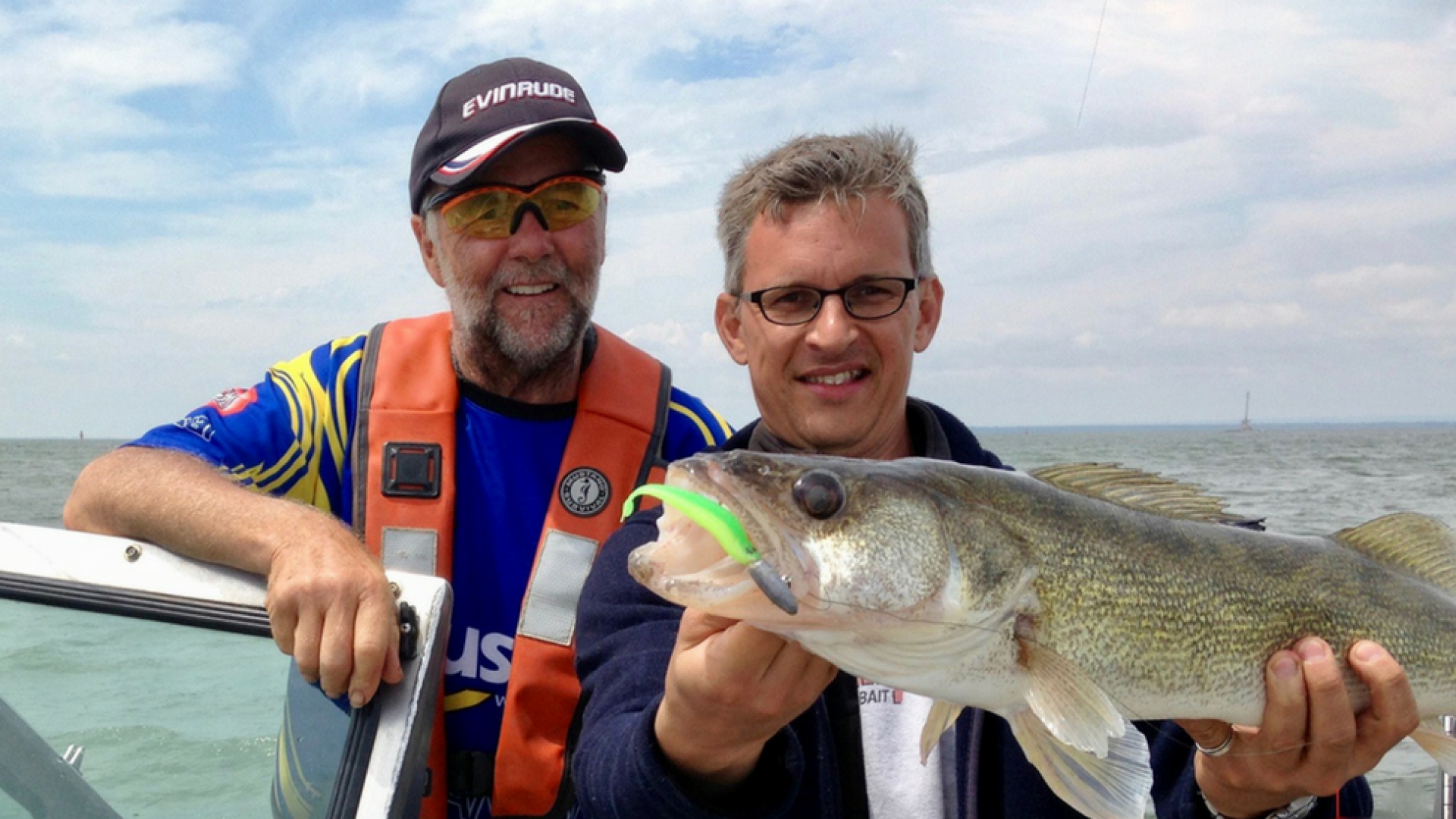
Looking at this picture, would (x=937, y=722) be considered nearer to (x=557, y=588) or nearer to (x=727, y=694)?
(x=727, y=694)

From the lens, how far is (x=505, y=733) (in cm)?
332

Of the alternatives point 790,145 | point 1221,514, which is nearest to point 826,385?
point 790,145

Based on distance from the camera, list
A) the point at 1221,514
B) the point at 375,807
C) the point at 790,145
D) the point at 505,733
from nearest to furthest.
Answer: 1. the point at 375,807
2. the point at 1221,514
3. the point at 790,145
4. the point at 505,733

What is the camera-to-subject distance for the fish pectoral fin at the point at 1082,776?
80.0 inches

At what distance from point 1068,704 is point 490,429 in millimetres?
2290

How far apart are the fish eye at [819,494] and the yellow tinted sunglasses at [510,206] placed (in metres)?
2.14

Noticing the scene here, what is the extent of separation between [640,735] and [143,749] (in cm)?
119

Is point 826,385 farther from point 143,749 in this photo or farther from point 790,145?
point 143,749

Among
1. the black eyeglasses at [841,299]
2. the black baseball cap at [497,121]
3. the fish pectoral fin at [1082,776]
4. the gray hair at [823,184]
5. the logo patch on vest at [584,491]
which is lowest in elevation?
the fish pectoral fin at [1082,776]

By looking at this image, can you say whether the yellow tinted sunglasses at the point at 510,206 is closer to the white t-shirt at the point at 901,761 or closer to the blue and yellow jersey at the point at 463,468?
the blue and yellow jersey at the point at 463,468

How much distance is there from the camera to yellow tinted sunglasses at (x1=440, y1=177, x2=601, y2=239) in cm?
366

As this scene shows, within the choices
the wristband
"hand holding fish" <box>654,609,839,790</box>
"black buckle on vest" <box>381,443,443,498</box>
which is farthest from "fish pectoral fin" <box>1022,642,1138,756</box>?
"black buckle on vest" <box>381,443,443,498</box>

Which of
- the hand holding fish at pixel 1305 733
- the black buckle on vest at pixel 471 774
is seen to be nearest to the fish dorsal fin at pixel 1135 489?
the hand holding fish at pixel 1305 733

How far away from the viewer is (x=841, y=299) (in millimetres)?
2684
